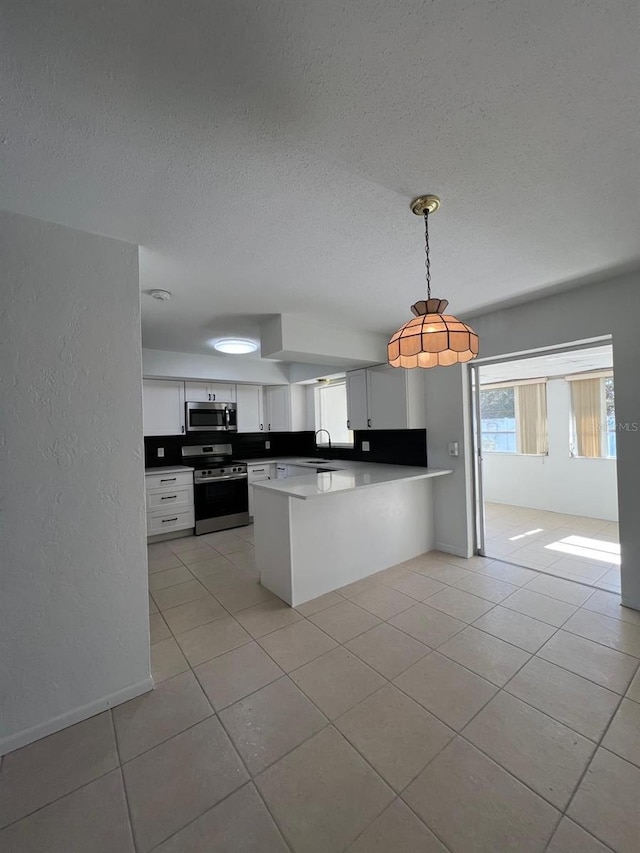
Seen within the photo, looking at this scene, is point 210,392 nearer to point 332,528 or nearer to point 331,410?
point 331,410

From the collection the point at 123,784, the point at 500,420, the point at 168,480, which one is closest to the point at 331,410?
the point at 168,480

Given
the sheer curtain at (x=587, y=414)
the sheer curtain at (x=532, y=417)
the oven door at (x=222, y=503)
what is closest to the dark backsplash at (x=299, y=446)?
the oven door at (x=222, y=503)

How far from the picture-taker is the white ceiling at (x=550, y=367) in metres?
4.08

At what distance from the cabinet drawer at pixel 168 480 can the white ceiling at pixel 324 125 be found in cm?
298

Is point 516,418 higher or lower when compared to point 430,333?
lower

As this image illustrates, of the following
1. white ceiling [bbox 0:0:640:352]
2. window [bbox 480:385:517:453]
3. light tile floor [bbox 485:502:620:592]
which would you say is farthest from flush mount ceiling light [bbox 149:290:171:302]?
window [bbox 480:385:517:453]

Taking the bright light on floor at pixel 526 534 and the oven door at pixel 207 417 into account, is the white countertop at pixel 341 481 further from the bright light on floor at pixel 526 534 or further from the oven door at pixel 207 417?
the oven door at pixel 207 417

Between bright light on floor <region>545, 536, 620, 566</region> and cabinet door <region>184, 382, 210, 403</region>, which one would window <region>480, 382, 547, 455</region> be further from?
cabinet door <region>184, 382, 210, 403</region>

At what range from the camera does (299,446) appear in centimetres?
623

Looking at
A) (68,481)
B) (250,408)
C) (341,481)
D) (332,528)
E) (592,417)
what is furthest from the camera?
(250,408)

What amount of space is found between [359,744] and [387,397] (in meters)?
3.06

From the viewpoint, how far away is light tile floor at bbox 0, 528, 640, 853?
121cm

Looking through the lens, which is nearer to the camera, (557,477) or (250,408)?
(557,477)

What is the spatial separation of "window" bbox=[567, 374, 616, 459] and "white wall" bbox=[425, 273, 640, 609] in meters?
2.73
